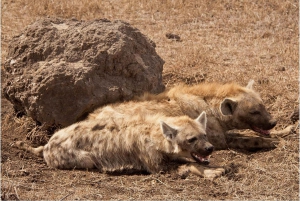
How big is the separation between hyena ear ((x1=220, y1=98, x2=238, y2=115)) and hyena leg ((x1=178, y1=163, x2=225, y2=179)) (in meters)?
0.92

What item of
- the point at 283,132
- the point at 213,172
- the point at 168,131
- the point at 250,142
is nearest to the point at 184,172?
the point at 213,172

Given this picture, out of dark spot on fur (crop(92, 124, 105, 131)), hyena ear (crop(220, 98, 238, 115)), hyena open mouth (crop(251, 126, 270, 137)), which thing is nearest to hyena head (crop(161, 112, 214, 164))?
dark spot on fur (crop(92, 124, 105, 131))

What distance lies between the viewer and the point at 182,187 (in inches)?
177

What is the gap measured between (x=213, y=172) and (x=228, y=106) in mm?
1087

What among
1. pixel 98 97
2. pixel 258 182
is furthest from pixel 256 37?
pixel 258 182

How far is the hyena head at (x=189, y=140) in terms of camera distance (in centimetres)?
465

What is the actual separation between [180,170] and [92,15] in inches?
199

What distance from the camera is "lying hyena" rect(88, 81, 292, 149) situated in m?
5.42

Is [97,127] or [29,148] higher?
[97,127]

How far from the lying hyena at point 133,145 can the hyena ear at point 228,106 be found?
0.60 metres

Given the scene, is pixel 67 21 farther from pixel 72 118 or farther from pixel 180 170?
pixel 180 170

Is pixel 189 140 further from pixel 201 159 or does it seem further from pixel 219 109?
pixel 219 109

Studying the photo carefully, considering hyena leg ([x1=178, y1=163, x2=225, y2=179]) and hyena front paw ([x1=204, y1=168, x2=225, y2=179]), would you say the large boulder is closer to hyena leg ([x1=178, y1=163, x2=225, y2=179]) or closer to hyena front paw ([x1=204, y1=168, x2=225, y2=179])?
hyena leg ([x1=178, y1=163, x2=225, y2=179])

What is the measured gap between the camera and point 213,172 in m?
4.62
